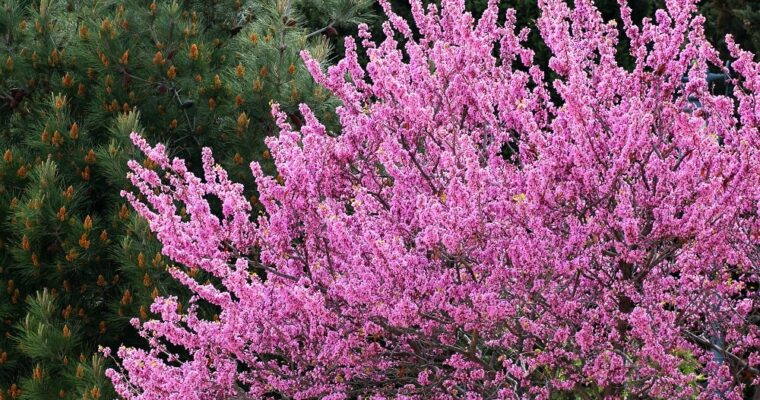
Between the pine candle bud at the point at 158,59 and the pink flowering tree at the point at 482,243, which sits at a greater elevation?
the pine candle bud at the point at 158,59

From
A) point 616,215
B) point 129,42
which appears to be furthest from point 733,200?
point 129,42

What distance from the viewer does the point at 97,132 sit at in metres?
5.94

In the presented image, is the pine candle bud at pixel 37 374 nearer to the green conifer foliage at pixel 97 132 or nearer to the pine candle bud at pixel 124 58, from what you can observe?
the green conifer foliage at pixel 97 132

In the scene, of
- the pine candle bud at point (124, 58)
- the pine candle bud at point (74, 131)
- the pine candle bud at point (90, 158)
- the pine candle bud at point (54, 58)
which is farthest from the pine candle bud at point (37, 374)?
the pine candle bud at point (54, 58)

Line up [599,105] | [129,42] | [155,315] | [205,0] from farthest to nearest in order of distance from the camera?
[205,0] → [129,42] → [155,315] → [599,105]

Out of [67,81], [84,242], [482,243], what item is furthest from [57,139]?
[482,243]

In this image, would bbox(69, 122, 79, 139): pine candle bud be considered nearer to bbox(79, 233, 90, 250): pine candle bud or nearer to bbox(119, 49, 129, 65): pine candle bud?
bbox(119, 49, 129, 65): pine candle bud

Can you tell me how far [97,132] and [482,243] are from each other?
10.7ft

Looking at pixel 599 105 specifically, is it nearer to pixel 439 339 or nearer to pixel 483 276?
pixel 483 276

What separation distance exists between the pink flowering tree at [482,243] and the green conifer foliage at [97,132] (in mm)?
1324

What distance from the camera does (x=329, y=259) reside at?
362cm

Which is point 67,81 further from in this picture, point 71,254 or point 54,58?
point 71,254

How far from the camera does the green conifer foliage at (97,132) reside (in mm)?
5141

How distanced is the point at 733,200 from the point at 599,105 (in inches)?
29.2
